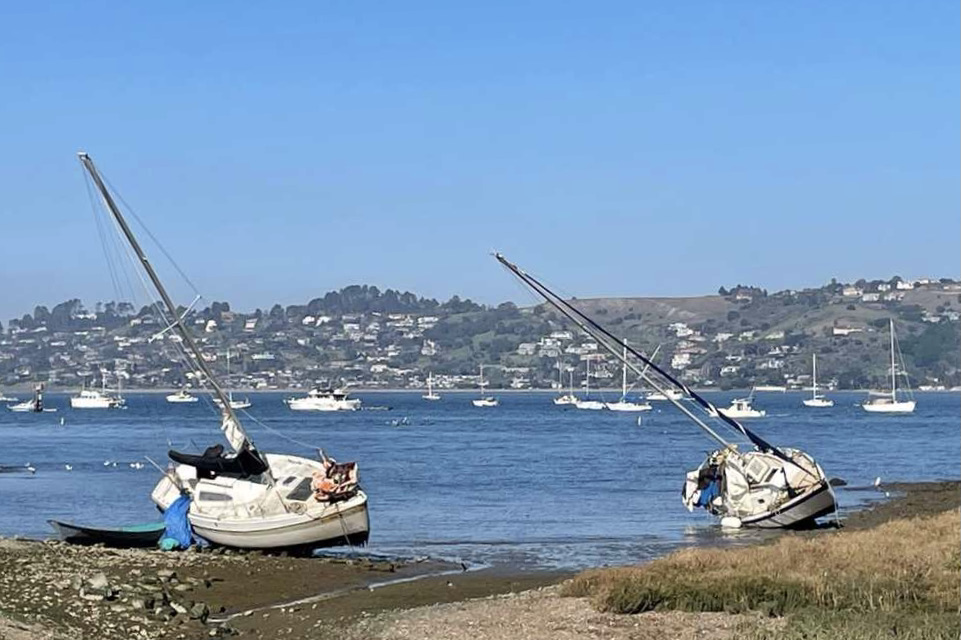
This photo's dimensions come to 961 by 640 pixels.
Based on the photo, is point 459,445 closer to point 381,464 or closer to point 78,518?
point 381,464

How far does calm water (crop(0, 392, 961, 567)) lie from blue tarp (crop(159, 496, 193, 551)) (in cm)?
640

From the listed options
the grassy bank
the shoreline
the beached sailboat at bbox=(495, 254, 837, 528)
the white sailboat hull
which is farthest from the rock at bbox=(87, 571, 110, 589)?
the white sailboat hull

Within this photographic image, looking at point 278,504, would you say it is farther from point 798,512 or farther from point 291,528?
point 798,512

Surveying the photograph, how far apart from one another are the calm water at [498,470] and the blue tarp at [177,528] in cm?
640

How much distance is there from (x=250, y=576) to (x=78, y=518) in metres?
20.7

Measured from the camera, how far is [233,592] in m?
33.3

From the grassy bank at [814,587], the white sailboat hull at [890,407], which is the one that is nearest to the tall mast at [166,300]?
the grassy bank at [814,587]

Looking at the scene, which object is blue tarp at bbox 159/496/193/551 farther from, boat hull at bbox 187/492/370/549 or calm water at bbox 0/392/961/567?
calm water at bbox 0/392/961/567

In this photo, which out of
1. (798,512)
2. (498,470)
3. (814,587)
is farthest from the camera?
(498,470)

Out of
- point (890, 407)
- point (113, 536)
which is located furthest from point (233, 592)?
point (890, 407)

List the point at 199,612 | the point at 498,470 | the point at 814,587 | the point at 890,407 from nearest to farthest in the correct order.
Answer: the point at 814,587 → the point at 199,612 → the point at 498,470 → the point at 890,407

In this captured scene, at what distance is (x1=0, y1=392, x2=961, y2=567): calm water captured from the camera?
161 ft

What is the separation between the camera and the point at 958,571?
3020 centimetres

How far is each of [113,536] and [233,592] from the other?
7.90 metres
